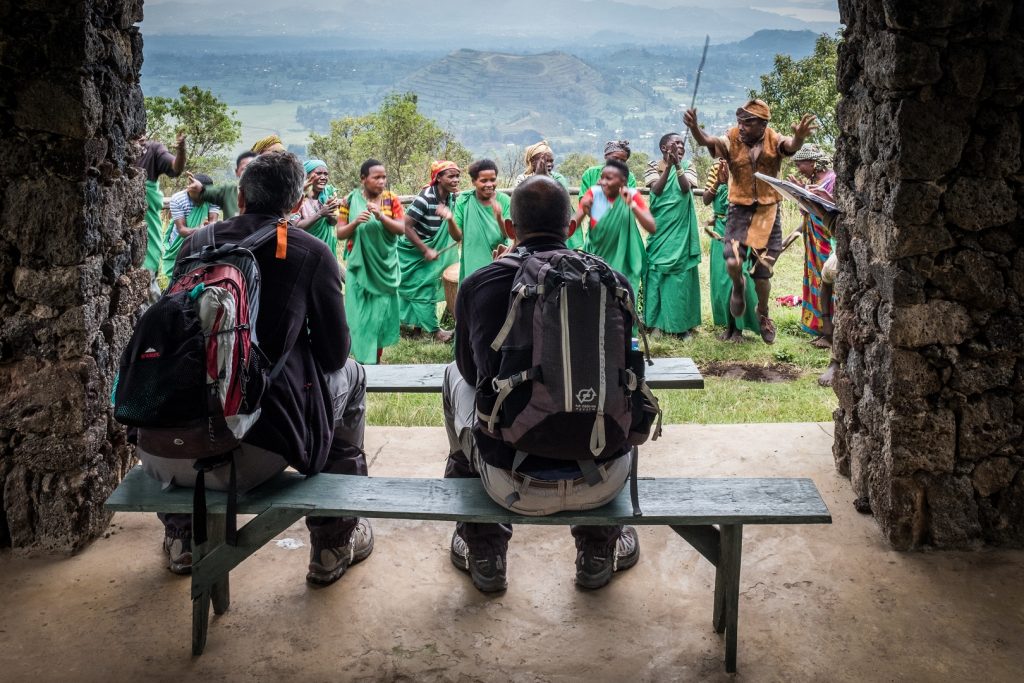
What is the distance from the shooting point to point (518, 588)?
3.20 meters

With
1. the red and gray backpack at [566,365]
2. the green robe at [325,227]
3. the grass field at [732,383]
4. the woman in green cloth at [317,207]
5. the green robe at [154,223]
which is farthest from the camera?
the green robe at [325,227]

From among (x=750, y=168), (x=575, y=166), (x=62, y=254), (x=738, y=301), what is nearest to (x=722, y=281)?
(x=738, y=301)

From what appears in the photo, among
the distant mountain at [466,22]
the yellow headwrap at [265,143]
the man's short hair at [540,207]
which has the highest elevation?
the distant mountain at [466,22]

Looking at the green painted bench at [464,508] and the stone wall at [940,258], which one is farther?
the stone wall at [940,258]

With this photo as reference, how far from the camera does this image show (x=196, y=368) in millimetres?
2449

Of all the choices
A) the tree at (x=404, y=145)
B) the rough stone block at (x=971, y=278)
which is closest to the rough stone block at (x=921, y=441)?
the rough stone block at (x=971, y=278)

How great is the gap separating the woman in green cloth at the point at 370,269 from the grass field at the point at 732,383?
37 centimetres

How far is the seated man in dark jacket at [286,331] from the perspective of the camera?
2.79m

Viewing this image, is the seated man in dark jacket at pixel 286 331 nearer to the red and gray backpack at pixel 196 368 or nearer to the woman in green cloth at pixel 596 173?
the red and gray backpack at pixel 196 368

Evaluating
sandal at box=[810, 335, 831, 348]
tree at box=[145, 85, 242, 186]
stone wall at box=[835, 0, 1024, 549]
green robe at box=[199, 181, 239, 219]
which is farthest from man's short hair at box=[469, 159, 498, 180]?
tree at box=[145, 85, 242, 186]

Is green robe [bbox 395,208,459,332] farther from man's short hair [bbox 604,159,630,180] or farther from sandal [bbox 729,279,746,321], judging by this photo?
sandal [bbox 729,279,746,321]

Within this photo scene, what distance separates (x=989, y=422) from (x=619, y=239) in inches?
176

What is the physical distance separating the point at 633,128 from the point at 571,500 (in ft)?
188

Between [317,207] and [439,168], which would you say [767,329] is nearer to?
[439,168]
